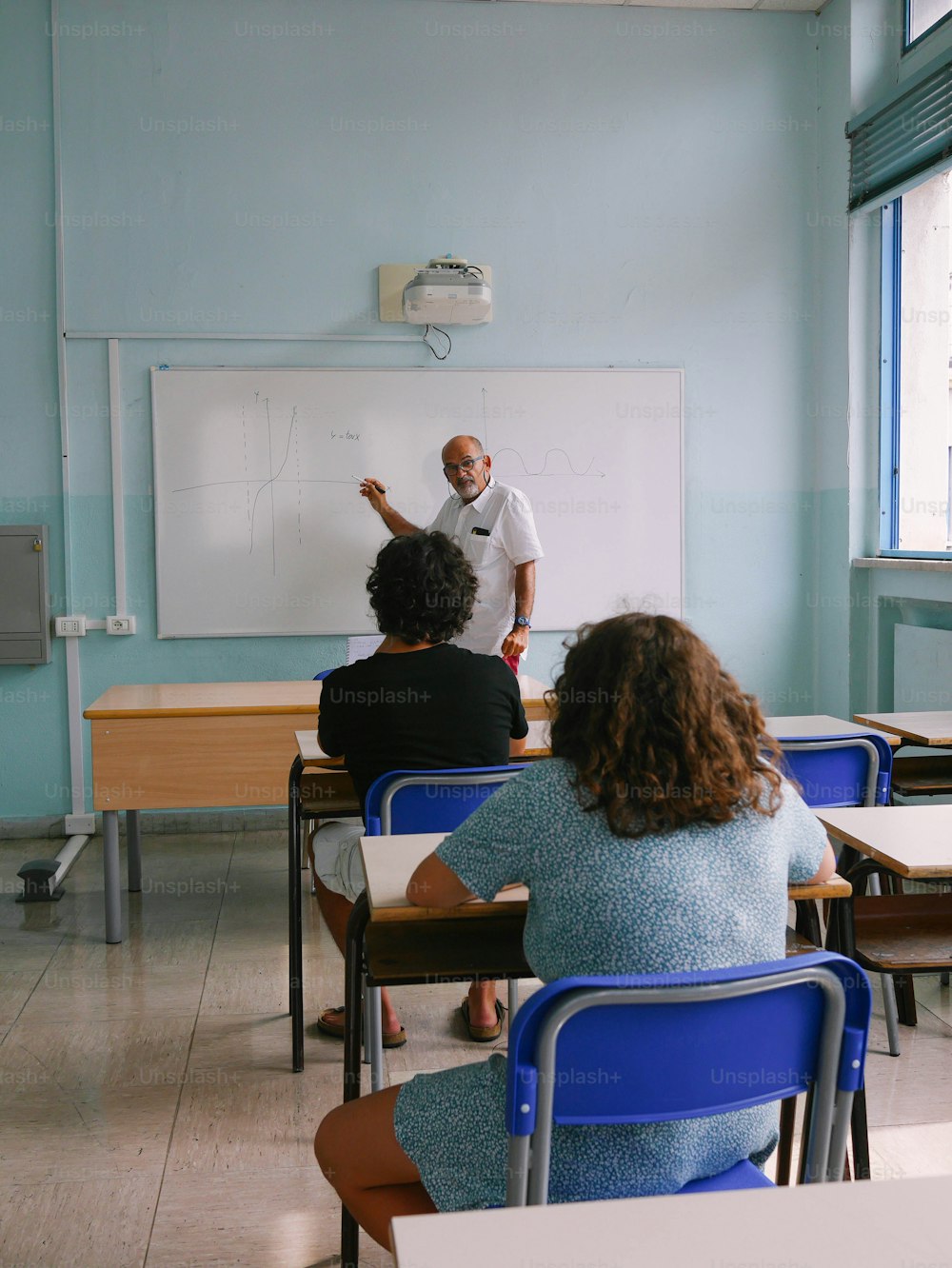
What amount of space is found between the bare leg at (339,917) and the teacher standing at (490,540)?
169cm

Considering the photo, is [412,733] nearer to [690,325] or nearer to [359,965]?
[359,965]

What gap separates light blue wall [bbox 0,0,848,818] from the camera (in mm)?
4598

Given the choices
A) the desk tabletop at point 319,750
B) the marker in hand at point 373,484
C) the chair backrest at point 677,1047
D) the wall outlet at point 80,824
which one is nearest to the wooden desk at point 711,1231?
the chair backrest at point 677,1047

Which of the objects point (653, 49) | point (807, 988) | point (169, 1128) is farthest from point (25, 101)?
point (807, 988)

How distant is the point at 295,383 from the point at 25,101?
1.55 metres

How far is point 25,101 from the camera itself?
4527 mm

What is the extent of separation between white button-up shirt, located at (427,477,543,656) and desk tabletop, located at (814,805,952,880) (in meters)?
2.33

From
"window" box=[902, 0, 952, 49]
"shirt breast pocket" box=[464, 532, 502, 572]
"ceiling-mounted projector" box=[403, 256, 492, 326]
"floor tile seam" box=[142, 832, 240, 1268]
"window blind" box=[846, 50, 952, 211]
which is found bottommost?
"floor tile seam" box=[142, 832, 240, 1268]

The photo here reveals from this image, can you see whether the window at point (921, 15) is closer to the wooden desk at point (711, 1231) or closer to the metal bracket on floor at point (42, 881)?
the metal bracket on floor at point (42, 881)

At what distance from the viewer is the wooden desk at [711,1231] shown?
0.77m

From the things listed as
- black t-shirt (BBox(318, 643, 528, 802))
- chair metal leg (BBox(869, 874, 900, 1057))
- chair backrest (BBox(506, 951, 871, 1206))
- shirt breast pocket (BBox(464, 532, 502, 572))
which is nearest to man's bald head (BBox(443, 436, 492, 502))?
shirt breast pocket (BBox(464, 532, 502, 572))

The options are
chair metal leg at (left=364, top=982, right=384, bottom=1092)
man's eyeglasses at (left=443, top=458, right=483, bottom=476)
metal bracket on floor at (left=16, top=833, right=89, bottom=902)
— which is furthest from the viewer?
man's eyeglasses at (left=443, top=458, right=483, bottom=476)

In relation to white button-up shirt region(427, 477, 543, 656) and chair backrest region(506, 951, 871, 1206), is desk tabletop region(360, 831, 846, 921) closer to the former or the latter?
chair backrest region(506, 951, 871, 1206)

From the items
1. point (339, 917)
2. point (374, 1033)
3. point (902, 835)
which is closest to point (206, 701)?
point (339, 917)
